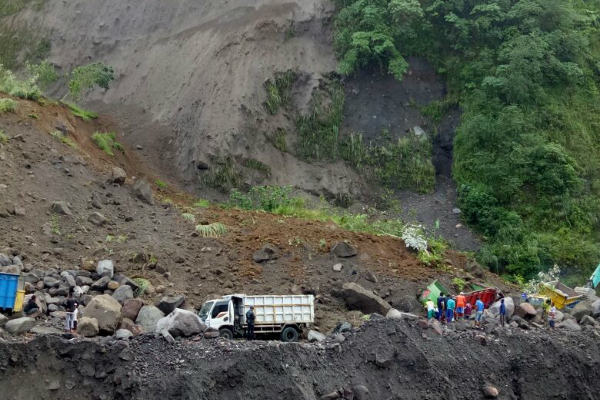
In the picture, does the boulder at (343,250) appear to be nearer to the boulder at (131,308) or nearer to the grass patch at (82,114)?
the boulder at (131,308)

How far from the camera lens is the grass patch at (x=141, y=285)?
17.9 meters

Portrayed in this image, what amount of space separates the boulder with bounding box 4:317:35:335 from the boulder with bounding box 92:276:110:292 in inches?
104

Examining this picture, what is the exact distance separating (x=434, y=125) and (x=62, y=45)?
681 inches

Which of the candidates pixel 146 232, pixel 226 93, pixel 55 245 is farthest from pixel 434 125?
pixel 55 245

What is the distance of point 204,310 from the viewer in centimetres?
1698

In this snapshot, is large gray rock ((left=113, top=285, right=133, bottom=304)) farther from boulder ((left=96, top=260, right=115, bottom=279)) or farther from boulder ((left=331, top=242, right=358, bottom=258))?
boulder ((left=331, top=242, right=358, bottom=258))

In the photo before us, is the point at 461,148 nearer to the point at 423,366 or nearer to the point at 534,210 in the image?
the point at 534,210

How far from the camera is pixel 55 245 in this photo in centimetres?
1922

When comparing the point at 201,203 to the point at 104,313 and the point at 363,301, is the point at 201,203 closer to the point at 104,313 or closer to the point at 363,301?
the point at 363,301

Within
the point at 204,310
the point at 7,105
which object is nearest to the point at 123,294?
the point at 204,310

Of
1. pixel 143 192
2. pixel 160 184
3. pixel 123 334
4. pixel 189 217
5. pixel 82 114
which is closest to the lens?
pixel 123 334

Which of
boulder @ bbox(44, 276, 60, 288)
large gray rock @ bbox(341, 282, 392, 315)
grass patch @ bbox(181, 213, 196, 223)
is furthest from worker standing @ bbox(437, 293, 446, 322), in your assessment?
boulder @ bbox(44, 276, 60, 288)

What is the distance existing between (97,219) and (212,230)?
2.85 meters

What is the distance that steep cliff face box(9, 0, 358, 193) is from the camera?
28.6 metres
